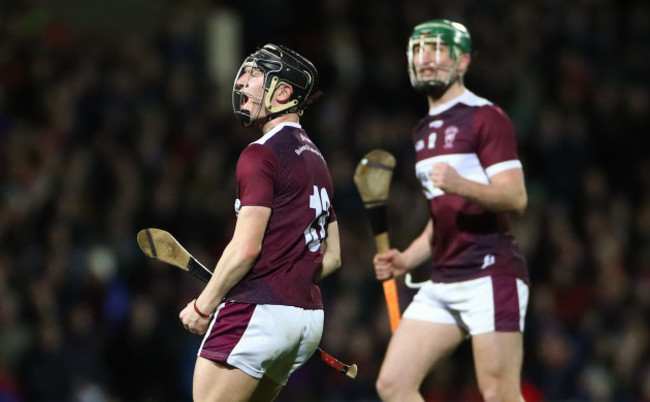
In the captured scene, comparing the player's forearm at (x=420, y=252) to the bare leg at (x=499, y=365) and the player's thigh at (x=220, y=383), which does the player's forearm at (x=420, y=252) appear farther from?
the player's thigh at (x=220, y=383)

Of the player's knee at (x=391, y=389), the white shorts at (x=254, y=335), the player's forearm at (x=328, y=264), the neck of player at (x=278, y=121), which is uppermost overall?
the neck of player at (x=278, y=121)

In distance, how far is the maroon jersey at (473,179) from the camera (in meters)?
4.61

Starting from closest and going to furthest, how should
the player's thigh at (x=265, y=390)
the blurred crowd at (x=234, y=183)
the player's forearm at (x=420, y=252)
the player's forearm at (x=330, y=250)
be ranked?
the player's thigh at (x=265, y=390), the player's forearm at (x=330, y=250), the player's forearm at (x=420, y=252), the blurred crowd at (x=234, y=183)

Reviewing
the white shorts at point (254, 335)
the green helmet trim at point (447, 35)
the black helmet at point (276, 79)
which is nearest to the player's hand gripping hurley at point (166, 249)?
the white shorts at point (254, 335)

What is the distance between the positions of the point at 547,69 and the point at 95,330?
554cm

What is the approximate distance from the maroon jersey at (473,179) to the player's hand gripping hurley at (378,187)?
1.01 ft

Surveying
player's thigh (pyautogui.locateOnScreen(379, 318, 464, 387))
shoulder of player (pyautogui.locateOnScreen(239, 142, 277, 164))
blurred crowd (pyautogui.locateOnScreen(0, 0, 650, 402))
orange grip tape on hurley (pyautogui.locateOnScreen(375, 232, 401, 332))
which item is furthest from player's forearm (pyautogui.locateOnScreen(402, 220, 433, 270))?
blurred crowd (pyautogui.locateOnScreen(0, 0, 650, 402))

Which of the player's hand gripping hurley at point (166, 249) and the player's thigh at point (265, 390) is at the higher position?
the player's hand gripping hurley at point (166, 249)

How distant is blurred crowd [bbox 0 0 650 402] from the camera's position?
7.96 metres

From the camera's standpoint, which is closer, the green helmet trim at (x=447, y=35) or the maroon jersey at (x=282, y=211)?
the maroon jersey at (x=282, y=211)

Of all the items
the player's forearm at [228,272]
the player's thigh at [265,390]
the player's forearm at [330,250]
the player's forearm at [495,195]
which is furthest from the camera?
the player's forearm at [495,195]

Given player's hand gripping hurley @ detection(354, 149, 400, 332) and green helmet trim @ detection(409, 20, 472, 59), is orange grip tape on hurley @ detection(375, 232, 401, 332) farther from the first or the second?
green helmet trim @ detection(409, 20, 472, 59)

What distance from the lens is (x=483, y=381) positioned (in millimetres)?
4551

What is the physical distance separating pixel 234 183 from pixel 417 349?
15.0ft
